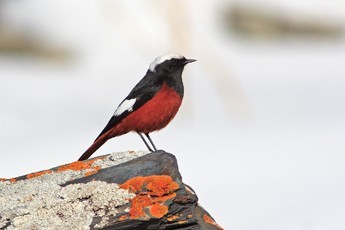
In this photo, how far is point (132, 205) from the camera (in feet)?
19.6

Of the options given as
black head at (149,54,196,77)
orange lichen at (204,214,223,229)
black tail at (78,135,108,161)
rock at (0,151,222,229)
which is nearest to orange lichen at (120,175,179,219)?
rock at (0,151,222,229)

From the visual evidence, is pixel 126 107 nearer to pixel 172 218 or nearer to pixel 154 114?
pixel 154 114

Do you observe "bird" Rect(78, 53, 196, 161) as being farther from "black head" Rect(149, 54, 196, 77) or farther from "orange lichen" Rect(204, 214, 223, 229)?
"orange lichen" Rect(204, 214, 223, 229)

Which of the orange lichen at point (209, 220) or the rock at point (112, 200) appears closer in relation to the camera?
the rock at point (112, 200)

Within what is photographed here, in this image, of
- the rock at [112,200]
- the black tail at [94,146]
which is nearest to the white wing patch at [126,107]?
the black tail at [94,146]

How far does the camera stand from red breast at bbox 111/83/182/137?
7621mm

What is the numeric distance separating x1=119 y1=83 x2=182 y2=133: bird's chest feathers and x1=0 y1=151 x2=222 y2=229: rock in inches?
48.3

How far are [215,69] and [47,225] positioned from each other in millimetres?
7076

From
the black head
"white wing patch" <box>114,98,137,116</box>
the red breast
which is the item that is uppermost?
the black head

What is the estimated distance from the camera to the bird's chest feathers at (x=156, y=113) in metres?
7.62

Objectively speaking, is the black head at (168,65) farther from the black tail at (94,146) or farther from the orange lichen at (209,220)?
the orange lichen at (209,220)

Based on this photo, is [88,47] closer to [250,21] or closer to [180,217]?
[250,21]

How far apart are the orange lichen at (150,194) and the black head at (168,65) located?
190 cm

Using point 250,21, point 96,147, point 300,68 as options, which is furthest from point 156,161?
point 250,21
